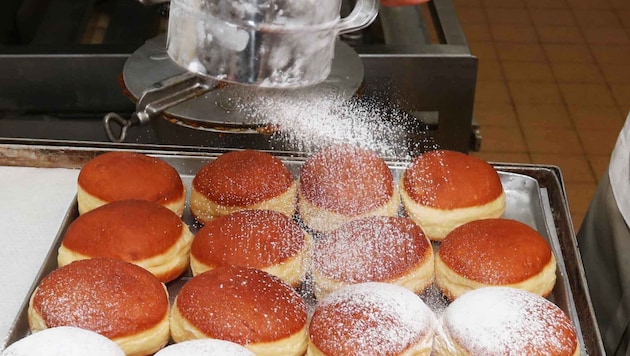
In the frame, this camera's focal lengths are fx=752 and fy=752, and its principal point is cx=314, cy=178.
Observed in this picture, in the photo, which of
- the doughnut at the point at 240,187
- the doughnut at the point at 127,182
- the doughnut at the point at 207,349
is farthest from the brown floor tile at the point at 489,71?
the doughnut at the point at 207,349

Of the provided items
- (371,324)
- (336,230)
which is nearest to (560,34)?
(336,230)

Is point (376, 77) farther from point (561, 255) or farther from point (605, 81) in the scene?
point (605, 81)

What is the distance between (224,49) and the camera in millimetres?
914

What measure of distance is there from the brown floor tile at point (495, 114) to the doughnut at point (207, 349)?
264 cm

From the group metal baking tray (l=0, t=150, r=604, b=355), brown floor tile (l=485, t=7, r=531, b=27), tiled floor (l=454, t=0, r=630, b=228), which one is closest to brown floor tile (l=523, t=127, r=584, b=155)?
tiled floor (l=454, t=0, r=630, b=228)

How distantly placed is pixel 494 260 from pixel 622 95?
9.20ft

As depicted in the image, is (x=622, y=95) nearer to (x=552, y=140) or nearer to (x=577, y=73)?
(x=577, y=73)

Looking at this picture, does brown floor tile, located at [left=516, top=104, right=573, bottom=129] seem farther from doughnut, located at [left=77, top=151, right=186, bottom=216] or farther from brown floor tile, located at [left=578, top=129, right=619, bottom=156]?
doughnut, located at [left=77, top=151, right=186, bottom=216]

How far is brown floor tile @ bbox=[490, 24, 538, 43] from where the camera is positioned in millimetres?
4234

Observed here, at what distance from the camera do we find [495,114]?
11.9 ft

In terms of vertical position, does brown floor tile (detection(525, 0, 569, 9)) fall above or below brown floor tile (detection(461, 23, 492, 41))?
above

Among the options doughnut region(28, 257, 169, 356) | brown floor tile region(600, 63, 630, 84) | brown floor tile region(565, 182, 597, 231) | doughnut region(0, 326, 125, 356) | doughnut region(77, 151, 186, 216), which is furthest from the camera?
brown floor tile region(600, 63, 630, 84)

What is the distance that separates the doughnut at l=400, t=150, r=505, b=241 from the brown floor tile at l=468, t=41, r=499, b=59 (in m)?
2.65

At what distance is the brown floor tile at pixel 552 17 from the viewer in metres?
4.38
